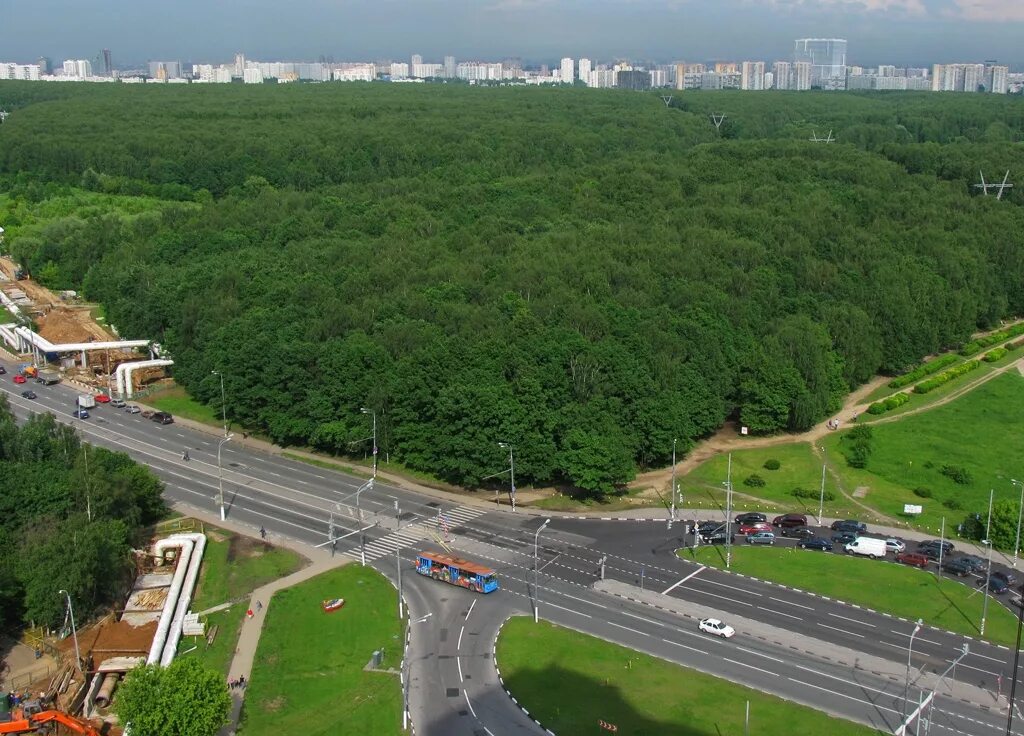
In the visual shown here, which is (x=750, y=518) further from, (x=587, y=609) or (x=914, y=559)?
(x=587, y=609)

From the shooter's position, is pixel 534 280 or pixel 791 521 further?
pixel 534 280

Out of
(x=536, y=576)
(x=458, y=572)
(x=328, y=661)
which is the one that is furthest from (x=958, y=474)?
(x=328, y=661)

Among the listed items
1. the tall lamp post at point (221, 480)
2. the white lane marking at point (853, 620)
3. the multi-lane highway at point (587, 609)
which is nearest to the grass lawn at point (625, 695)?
the multi-lane highway at point (587, 609)

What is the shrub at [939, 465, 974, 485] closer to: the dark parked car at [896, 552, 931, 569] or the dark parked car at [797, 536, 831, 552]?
the dark parked car at [896, 552, 931, 569]

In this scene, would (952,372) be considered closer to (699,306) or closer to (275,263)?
(699,306)

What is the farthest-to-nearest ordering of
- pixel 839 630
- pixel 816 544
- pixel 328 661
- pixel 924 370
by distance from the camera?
pixel 924 370, pixel 816 544, pixel 839 630, pixel 328 661

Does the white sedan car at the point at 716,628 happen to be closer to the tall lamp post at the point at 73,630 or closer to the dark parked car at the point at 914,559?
the dark parked car at the point at 914,559
